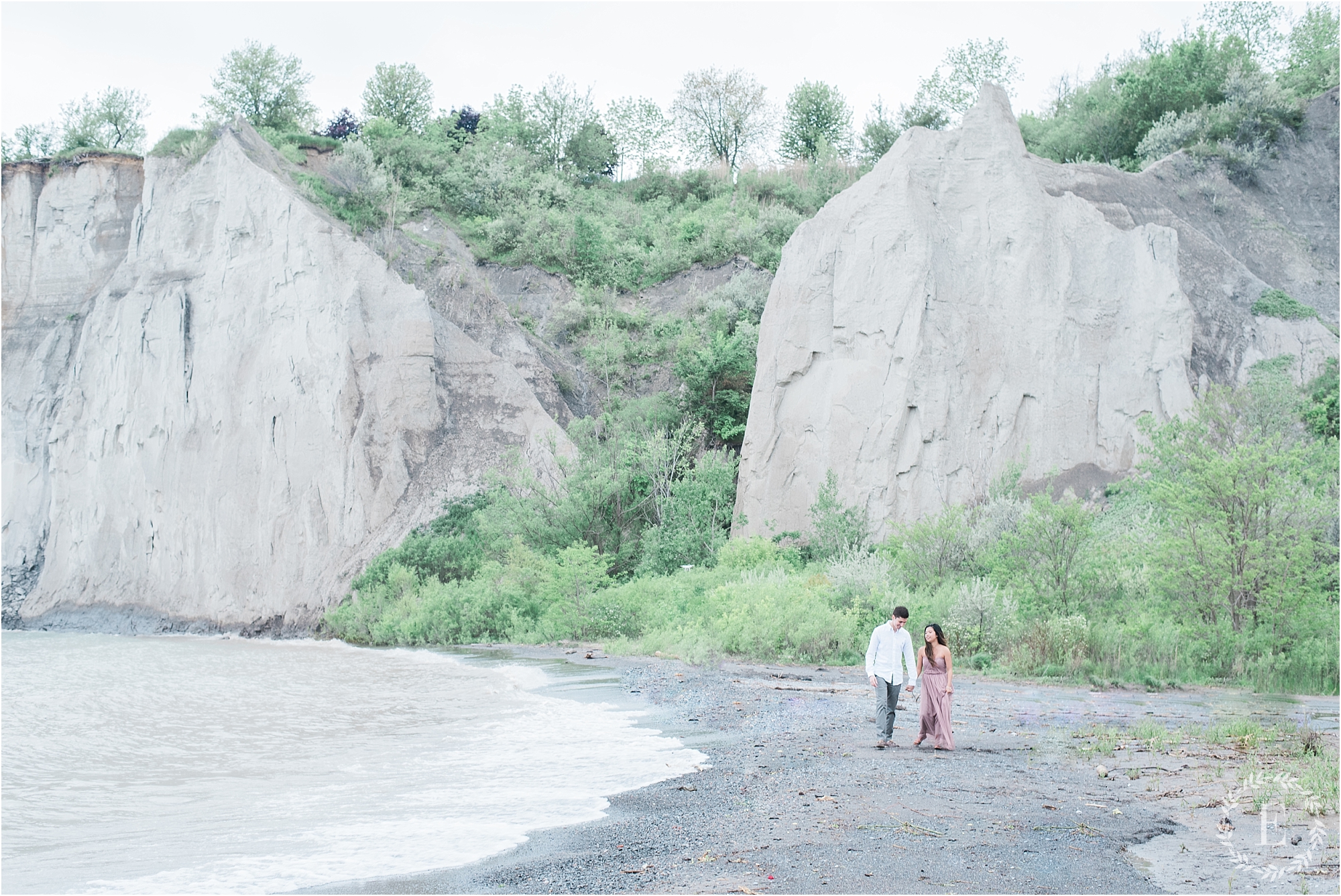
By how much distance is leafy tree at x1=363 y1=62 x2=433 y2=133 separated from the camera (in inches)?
1657

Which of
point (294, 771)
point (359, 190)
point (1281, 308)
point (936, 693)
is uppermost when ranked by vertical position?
point (359, 190)

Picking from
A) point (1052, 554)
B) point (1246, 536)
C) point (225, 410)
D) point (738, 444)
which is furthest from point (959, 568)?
point (225, 410)

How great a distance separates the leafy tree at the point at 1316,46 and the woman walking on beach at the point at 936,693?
34.8 meters

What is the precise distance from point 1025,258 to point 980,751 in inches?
679

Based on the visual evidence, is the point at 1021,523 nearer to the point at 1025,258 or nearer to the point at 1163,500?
the point at 1163,500

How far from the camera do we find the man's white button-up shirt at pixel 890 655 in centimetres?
933

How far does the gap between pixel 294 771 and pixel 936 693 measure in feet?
18.6

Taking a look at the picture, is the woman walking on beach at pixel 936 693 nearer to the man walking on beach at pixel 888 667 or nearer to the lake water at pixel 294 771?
the man walking on beach at pixel 888 667

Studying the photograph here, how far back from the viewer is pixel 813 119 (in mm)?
46062

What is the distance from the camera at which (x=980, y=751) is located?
8.72 metres

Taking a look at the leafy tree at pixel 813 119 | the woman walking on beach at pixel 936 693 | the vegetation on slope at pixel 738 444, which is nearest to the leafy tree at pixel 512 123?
the vegetation on slope at pixel 738 444

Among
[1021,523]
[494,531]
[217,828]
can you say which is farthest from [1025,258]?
[217,828]

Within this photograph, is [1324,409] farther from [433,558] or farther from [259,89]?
[259,89]

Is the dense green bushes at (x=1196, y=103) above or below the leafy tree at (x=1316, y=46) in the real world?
below
